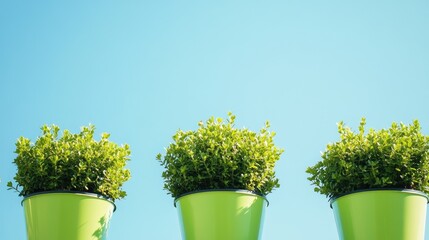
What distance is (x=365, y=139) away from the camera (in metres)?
3.88

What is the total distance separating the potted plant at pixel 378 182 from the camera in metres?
3.54

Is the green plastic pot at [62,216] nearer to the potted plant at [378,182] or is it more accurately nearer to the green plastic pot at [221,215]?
the green plastic pot at [221,215]

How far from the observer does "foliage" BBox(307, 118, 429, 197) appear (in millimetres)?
3676

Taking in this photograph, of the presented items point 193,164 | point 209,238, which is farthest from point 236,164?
point 209,238

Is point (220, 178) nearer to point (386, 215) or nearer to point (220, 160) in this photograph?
point (220, 160)

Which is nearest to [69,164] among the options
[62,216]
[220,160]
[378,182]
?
[62,216]

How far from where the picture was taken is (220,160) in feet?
12.1

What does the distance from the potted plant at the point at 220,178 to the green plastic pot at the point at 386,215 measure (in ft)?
2.13

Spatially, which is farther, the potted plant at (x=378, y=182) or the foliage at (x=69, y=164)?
the foliage at (x=69, y=164)

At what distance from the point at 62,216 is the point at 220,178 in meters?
1.21

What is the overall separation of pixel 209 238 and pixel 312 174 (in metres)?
1.07

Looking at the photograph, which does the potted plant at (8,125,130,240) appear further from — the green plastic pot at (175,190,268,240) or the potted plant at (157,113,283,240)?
the green plastic pot at (175,190,268,240)

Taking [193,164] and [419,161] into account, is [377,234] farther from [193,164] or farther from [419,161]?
[193,164]

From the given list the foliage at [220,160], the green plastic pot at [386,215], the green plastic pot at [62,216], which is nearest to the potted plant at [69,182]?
the green plastic pot at [62,216]
